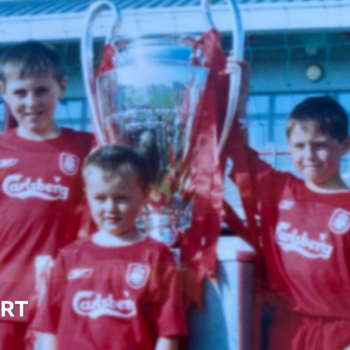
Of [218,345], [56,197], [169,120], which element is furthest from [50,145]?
[218,345]

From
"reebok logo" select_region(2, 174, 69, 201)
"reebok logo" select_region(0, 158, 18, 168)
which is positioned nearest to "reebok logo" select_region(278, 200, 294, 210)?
"reebok logo" select_region(2, 174, 69, 201)

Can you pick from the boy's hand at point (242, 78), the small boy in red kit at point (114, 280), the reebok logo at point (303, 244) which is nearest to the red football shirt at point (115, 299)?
the small boy in red kit at point (114, 280)

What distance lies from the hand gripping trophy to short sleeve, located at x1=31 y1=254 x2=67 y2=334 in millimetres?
212

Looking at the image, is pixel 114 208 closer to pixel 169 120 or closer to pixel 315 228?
pixel 169 120

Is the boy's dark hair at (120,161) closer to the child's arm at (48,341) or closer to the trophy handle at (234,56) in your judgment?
the trophy handle at (234,56)

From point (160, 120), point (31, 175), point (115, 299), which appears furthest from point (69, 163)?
point (115, 299)

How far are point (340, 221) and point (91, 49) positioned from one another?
2.15ft

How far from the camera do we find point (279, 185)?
2.13 meters

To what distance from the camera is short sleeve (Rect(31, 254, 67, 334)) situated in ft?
6.79

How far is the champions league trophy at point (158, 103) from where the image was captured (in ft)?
6.97

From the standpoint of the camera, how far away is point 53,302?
207 centimetres

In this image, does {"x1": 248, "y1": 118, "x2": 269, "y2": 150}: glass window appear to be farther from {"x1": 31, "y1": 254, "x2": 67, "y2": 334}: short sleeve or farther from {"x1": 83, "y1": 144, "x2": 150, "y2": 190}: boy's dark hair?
{"x1": 31, "y1": 254, "x2": 67, "y2": 334}: short sleeve

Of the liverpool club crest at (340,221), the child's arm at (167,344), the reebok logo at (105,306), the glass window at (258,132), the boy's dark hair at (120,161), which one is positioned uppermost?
the glass window at (258,132)

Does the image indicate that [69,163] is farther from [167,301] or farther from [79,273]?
[167,301]
